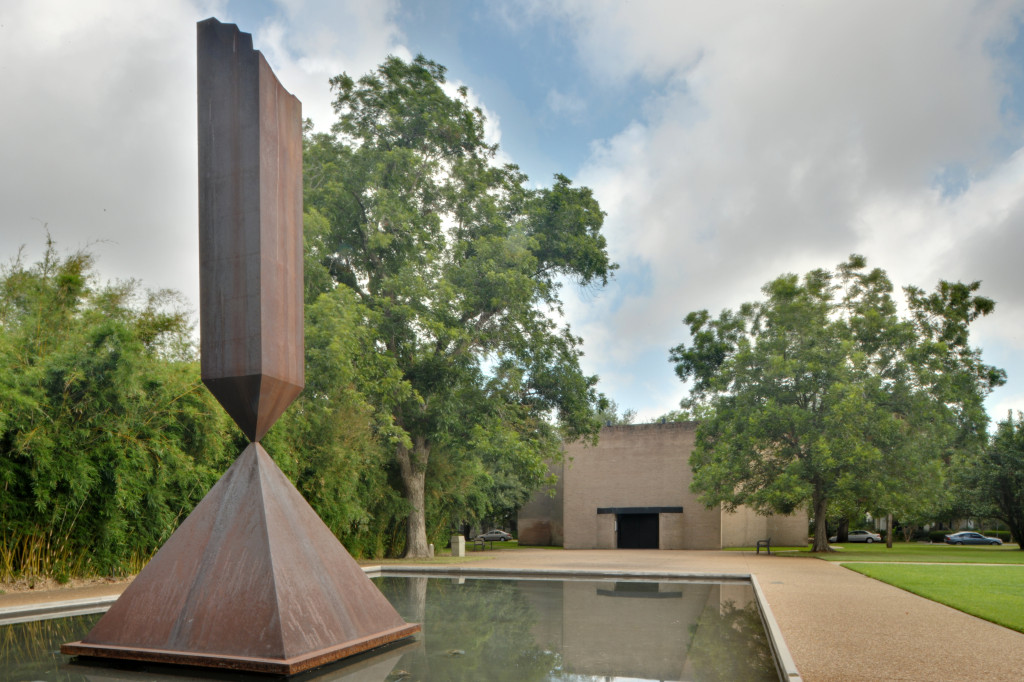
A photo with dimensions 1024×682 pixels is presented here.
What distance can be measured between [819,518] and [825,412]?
379 cm

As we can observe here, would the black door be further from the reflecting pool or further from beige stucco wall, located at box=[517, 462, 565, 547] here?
the reflecting pool

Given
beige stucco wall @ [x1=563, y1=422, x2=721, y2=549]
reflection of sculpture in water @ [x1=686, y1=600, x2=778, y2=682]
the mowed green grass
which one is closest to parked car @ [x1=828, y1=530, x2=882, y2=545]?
beige stucco wall @ [x1=563, y1=422, x2=721, y2=549]

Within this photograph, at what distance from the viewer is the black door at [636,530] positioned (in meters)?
33.7

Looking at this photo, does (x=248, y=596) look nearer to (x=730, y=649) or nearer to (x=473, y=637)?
(x=473, y=637)

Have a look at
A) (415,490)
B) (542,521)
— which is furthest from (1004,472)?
(415,490)

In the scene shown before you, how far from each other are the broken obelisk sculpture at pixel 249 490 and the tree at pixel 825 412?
762 inches

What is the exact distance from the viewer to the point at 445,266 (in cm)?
2217

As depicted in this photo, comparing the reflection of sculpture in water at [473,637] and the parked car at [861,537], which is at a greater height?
the reflection of sculpture in water at [473,637]

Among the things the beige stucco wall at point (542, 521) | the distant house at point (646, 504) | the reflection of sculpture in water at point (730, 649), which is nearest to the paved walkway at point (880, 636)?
the reflection of sculpture in water at point (730, 649)

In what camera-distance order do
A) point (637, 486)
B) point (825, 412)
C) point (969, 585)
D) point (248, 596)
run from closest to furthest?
point (248, 596)
point (969, 585)
point (825, 412)
point (637, 486)

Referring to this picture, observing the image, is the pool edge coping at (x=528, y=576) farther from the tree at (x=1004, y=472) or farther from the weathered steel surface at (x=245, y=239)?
the tree at (x=1004, y=472)

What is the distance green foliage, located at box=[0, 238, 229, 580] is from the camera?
1129cm

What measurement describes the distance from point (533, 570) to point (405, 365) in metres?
7.25

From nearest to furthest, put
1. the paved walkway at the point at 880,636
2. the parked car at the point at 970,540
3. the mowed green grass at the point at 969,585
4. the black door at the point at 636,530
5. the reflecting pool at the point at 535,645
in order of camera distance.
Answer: the reflecting pool at the point at 535,645 → the paved walkway at the point at 880,636 → the mowed green grass at the point at 969,585 → the black door at the point at 636,530 → the parked car at the point at 970,540
